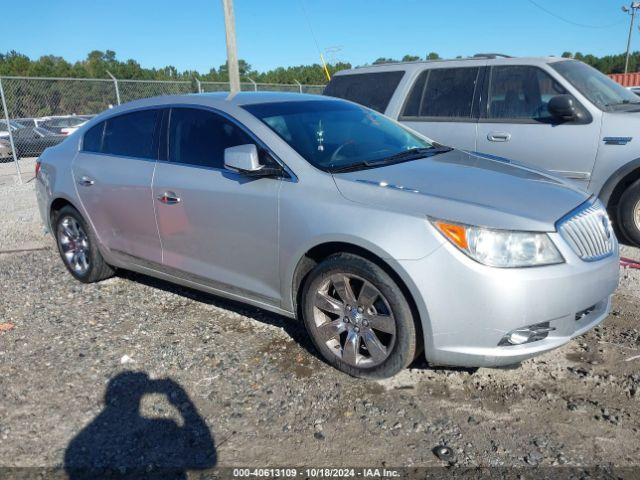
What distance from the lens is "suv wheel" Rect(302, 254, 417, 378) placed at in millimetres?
3072

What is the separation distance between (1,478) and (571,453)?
265cm

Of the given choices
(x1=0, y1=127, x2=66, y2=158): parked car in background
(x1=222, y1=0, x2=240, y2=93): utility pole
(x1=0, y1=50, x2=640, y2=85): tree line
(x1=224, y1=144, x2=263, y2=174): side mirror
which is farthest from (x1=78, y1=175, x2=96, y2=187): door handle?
(x1=0, y1=50, x2=640, y2=85): tree line

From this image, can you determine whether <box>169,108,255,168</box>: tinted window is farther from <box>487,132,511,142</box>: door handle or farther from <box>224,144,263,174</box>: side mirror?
<box>487,132,511,142</box>: door handle

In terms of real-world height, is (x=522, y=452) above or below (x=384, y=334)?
below

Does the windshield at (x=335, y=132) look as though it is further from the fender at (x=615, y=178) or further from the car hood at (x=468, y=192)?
the fender at (x=615, y=178)

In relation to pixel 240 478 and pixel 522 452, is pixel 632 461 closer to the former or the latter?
pixel 522 452

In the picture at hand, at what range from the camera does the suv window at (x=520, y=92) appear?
571 cm

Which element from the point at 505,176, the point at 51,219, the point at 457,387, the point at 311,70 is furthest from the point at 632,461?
the point at 311,70

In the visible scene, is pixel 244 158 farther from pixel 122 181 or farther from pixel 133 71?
pixel 133 71

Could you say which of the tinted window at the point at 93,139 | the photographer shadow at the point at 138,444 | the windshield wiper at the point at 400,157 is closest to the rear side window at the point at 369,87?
the windshield wiper at the point at 400,157

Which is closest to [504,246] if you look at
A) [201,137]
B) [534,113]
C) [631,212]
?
[201,137]

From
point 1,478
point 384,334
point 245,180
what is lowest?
point 1,478

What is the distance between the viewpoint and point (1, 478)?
2600 millimetres

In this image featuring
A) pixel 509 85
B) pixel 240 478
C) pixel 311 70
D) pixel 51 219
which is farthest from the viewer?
pixel 311 70
